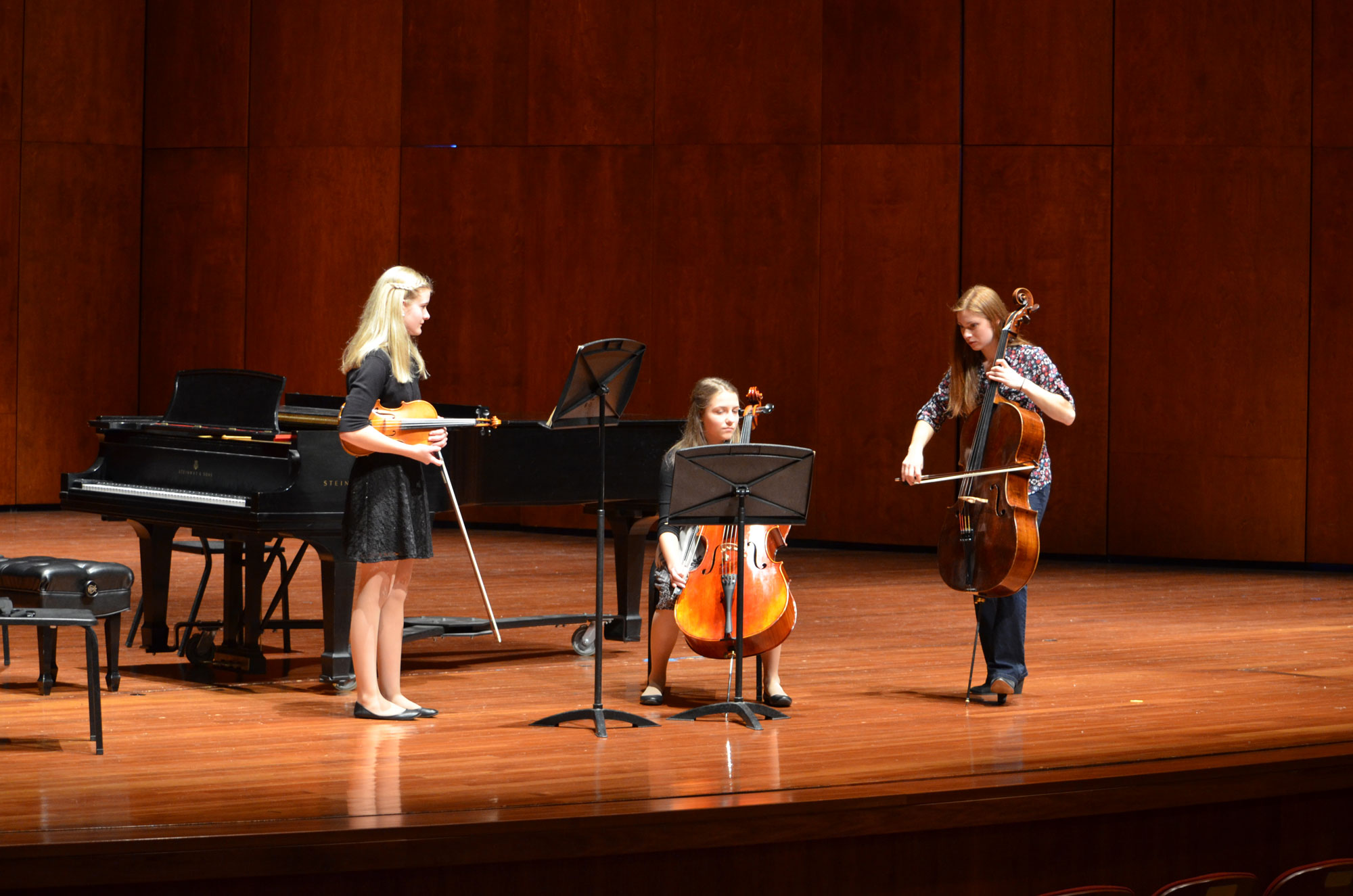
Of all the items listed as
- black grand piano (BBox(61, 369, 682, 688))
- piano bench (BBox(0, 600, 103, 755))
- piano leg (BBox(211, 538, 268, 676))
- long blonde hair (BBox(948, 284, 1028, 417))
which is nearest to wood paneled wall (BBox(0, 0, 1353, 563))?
black grand piano (BBox(61, 369, 682, 688))

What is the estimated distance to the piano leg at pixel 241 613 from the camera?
5.10 metres

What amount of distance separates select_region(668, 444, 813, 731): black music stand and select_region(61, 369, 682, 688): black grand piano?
1252mm

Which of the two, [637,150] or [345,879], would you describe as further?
[637,150]

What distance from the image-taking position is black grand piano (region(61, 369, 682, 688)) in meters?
4.80

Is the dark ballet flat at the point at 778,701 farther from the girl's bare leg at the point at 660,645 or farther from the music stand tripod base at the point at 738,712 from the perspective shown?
the girl's bare leg at the point at 660,645

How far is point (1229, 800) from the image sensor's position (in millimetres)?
3680

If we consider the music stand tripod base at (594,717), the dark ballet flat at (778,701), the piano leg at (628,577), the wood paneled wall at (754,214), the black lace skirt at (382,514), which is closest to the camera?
the music stand tripod base at (594,717)

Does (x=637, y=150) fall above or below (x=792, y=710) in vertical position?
→ above

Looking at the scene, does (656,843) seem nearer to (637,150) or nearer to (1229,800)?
(1229,800)

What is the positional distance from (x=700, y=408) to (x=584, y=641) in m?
1.42

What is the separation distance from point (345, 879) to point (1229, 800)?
2.08 meters

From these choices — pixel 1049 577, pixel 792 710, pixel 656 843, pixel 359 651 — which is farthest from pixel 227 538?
pixel 1049 577

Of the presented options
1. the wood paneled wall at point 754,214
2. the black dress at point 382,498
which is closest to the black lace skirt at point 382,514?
the black dress at point 382,498

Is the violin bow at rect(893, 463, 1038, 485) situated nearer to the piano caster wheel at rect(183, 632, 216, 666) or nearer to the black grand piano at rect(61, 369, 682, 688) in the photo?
the black grand piano at rect(61, 369, 682, 688)
